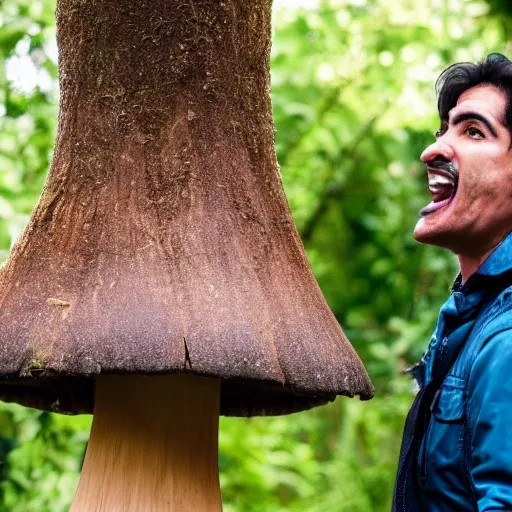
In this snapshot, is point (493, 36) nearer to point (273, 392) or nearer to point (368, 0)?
point (368, 0)

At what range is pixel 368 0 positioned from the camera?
18.7 feet

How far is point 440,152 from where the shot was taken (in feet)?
6.84

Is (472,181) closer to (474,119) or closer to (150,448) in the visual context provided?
(474,119)

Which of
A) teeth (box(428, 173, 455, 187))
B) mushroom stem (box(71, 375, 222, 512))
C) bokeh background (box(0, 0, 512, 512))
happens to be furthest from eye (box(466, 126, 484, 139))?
bokeh background (box(0, 0, 512, 512))

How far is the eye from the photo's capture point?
2082 mm

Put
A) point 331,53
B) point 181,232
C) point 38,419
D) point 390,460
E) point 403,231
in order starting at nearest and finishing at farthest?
point 181,232
point 38,419
point 390,460
point 403,231
point 331,53

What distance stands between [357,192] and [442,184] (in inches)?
115

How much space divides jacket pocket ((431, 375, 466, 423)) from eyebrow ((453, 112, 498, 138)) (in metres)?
0.66

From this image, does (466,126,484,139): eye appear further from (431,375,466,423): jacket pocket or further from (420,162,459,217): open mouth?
(431,375,466,423): jacket pocket

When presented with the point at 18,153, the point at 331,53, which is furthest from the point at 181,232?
the point at 331,53

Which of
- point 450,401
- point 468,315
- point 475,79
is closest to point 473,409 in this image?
point 450,401

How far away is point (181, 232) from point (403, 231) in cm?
355

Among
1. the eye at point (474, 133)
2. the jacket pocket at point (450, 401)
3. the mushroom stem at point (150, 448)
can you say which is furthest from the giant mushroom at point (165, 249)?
the eye at point (474, 133)

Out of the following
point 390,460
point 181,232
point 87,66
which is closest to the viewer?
point 181,232
